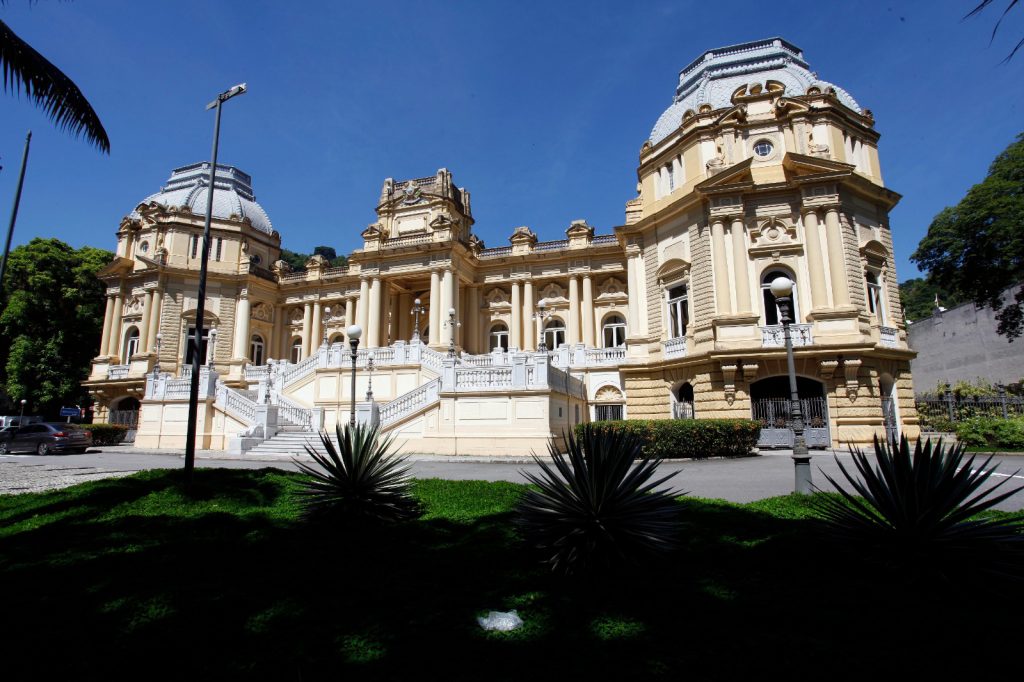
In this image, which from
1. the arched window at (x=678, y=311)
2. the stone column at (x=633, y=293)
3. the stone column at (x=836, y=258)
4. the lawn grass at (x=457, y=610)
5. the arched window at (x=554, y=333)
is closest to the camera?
the lawn grass at (x=457, y=610)

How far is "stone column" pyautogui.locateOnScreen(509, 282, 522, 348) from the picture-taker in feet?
109

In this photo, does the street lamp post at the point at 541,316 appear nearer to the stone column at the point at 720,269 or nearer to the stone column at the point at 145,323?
the stone column at the point at 720,269

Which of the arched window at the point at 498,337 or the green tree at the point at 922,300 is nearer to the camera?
the arched window at the point at 498,337

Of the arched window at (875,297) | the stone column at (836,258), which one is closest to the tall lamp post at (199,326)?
the stone column at (836,258)

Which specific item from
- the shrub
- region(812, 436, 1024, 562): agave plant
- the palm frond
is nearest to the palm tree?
the palm frond

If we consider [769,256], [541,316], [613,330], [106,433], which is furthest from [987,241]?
[106,433]

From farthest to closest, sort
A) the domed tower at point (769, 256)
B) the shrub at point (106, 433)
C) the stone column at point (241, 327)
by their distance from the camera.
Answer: the stone column at point (241, 327)
the shrub at point (106, 433)
the domed tower at point (769, 256)

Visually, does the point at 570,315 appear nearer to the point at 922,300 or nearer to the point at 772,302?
the point at 772,302

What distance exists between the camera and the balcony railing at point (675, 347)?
2162cm

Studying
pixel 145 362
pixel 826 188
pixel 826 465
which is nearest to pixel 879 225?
pixel 826 188

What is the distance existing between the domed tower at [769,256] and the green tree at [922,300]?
117ft

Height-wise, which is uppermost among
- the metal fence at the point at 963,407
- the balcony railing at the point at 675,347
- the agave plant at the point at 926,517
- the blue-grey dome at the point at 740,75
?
the blue-grey dome at the point at 740,75

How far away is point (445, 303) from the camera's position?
3059cm

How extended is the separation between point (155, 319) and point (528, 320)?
23.7 metres
